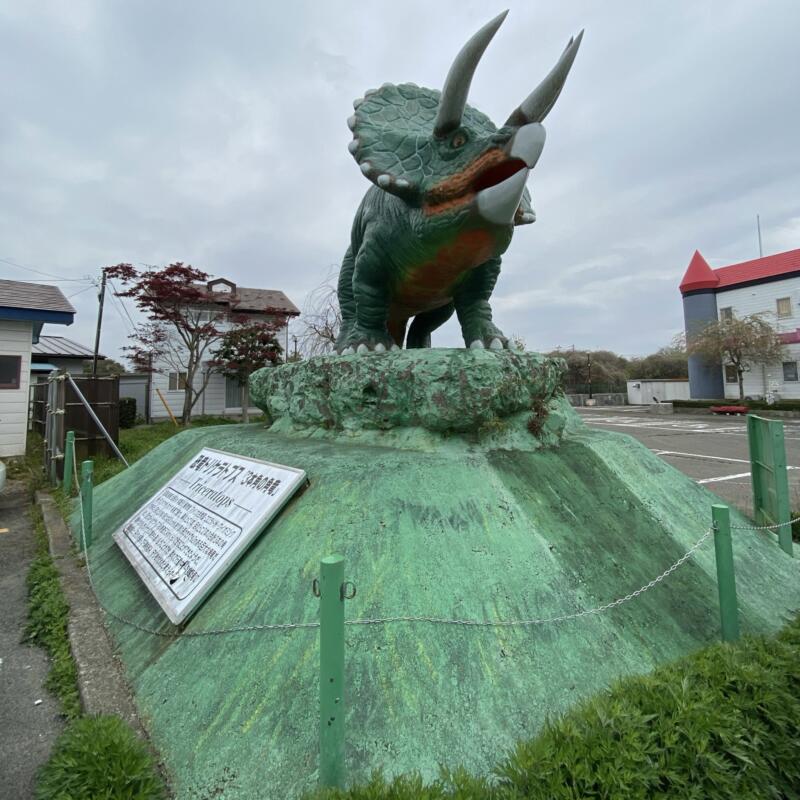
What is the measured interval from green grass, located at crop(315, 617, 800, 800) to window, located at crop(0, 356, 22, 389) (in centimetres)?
1095

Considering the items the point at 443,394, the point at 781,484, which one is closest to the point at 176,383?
the point at 443,394

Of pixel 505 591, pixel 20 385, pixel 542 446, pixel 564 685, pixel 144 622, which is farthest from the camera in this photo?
pixel 20 385

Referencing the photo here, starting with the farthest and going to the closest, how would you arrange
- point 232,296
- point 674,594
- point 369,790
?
point 232,296 → point 674,594 → point 369,790

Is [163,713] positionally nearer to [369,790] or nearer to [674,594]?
[369,790]

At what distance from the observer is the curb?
6.81ft

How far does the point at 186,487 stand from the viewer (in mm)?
3457

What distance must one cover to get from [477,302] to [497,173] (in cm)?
129

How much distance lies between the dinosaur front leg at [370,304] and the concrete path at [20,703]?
2734 millimetres

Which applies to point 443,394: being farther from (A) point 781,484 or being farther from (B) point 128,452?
(B) point 128,452

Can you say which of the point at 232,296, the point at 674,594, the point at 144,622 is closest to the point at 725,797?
the point at 674,594

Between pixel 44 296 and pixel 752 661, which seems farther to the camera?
pixel 44 296

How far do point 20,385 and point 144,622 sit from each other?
365 inches

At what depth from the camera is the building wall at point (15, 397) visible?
9.23m

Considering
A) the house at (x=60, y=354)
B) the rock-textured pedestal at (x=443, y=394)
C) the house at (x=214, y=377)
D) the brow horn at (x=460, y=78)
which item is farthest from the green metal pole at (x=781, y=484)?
the house at (x=60, y=354)
